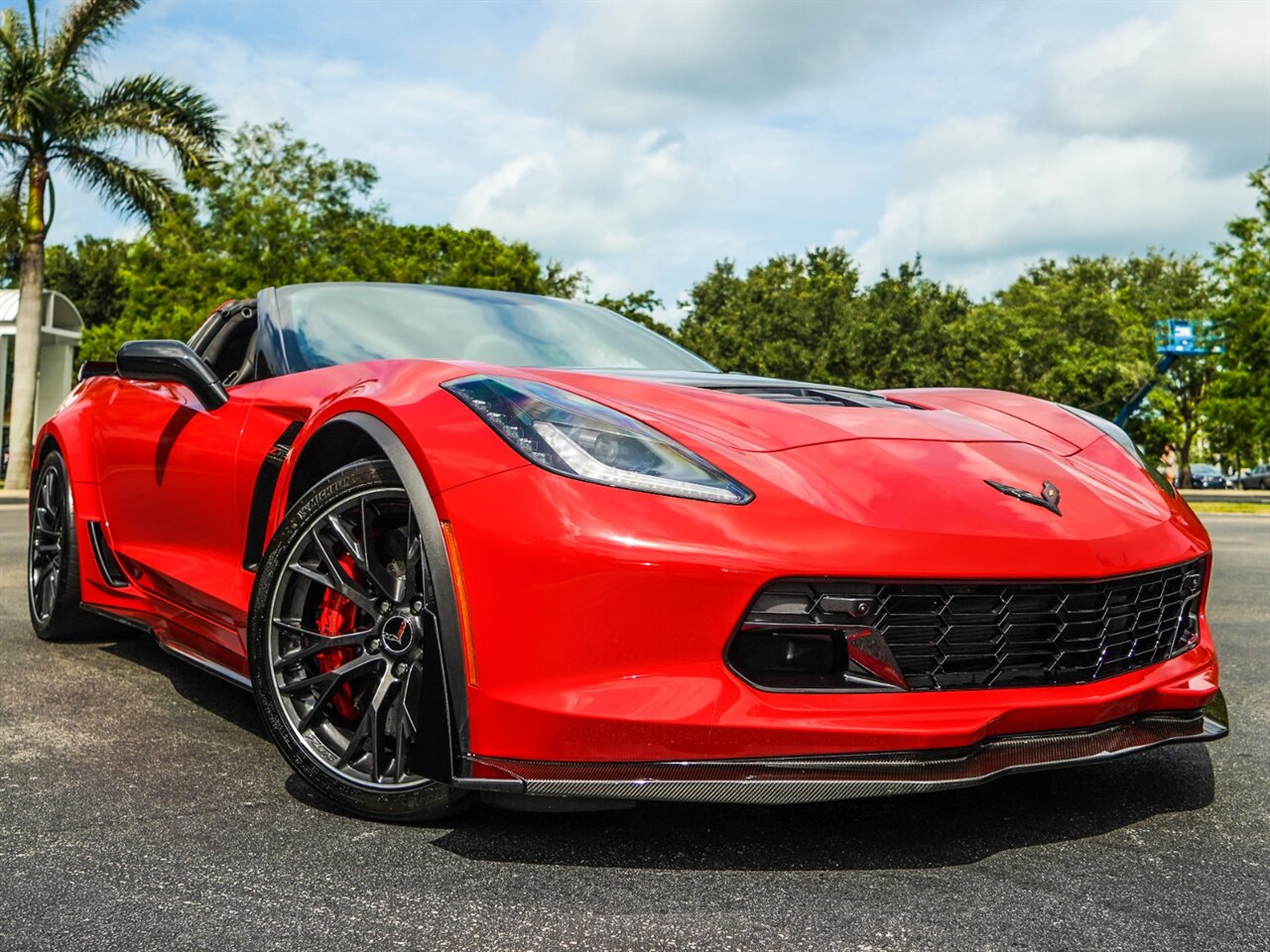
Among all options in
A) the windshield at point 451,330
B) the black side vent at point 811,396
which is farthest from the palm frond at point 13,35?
the black side vent at point 811,396

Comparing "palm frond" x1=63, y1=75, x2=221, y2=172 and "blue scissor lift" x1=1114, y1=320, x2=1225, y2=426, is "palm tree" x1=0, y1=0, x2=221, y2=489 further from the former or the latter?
"blue scissor lift" x1=1114, y1=320, x2=1225, y2=426

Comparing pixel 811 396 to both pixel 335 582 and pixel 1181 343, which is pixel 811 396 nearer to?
pixel 335 582

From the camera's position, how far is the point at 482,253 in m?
42.0

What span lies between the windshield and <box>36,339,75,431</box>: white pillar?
2709 cm

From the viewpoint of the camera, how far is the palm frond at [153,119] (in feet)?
69.7

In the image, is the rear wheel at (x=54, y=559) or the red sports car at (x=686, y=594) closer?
the red sports car at (x=686, y=594)

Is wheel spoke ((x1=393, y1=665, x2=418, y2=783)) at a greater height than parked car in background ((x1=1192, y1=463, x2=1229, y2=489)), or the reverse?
wheel spoke ((x1=393, y1=665, x2=418, y2=783))

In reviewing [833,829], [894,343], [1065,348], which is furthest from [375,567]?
[1065,348]

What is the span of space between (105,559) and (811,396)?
2.61 metres

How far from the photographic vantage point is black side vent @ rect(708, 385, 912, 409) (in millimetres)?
3078

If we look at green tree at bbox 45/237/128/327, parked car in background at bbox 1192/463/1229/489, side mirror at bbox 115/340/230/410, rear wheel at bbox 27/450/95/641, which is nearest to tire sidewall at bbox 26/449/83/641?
rear wheel at bbox 27/450/95/641

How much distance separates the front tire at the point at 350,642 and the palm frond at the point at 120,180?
20.6 metres

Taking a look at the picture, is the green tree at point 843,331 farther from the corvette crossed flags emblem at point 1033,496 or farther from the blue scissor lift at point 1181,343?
the corvette crossed flags emblem at point 1033,496

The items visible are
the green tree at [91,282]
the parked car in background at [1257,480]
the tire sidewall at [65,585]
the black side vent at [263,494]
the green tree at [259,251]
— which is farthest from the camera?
the parked car in background at [1257,480]
